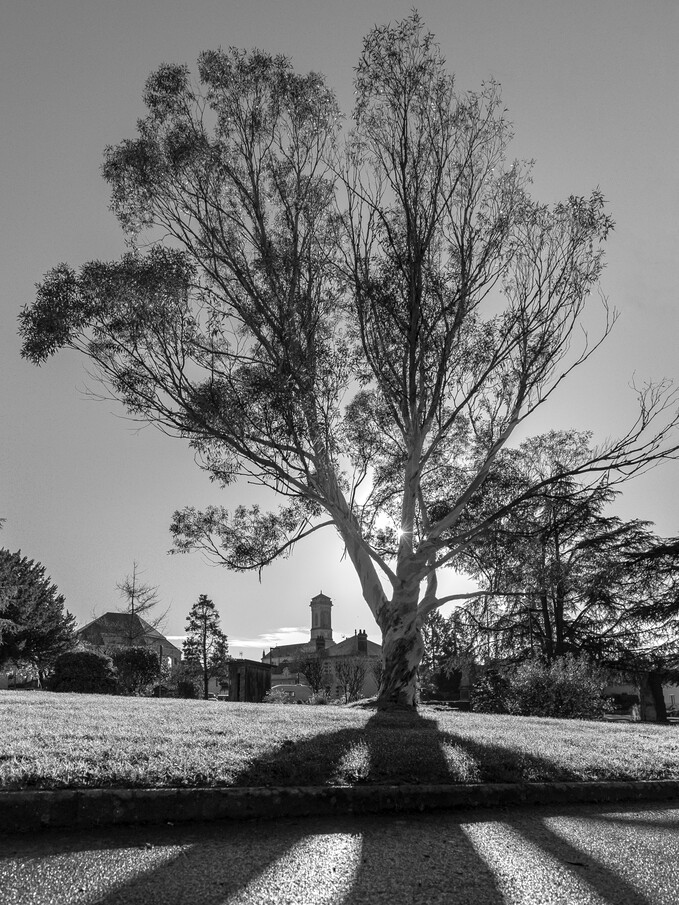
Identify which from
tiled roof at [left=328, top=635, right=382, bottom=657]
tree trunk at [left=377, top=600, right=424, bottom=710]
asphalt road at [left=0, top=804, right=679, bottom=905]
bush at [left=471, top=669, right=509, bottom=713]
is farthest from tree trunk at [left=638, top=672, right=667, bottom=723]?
tiled roof at [left=328, top=635, right=382, bottom=657]

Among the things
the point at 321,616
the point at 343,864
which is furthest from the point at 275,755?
the point at 321,616

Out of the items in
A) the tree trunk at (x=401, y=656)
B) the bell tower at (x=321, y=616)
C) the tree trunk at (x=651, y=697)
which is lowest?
the tree trunk at (x=651, y=697)

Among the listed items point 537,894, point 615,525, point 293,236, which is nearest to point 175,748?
point 537,894

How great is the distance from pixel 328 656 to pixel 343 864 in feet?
231

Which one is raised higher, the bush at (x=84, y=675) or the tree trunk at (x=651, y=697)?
the bush at (x=84, y=675)

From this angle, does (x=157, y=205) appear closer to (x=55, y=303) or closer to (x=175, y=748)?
(x=55, y=303)

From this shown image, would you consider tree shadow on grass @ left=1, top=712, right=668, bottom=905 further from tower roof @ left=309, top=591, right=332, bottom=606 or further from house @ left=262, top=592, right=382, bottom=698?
tower roof @ left=309, top=591, right=332, bottom=606

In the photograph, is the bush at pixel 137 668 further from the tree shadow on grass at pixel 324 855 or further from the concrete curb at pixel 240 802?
the concrete curb at pixel 240 802

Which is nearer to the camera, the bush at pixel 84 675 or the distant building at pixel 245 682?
the bush at pixel 84 675

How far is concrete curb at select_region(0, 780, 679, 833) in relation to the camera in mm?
3836

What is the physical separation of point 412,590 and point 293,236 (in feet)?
28.8

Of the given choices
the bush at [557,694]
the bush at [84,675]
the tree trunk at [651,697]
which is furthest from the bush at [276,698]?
the tree trunk at [651,697]

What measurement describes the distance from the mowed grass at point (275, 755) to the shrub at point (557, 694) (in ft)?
38.6

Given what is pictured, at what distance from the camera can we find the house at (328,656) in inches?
1864
